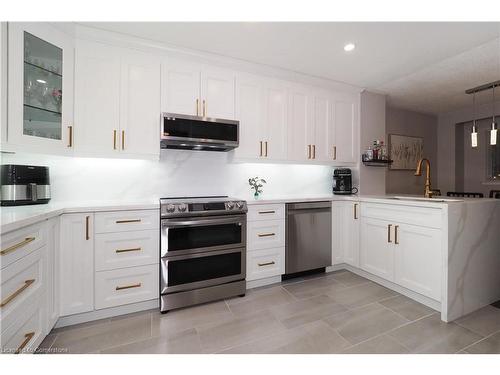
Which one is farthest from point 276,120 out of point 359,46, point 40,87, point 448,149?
point 448,149

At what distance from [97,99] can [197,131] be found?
883 millimetres

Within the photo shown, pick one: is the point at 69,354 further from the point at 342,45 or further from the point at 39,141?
the point at 342,45

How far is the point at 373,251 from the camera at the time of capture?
8.48 ft

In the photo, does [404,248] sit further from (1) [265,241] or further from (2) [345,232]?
(1) [265,241]

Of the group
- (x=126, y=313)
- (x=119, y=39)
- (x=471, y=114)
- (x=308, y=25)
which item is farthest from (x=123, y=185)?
(x=471, y=114)

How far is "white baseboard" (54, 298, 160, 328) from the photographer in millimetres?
1755

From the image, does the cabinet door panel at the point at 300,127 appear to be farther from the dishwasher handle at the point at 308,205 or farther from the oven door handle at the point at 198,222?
the oven door handle at the point at 198,222

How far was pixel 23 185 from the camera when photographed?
1.73m

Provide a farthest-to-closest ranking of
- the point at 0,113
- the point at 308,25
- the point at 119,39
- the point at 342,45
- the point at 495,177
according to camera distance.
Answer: the point at 495,177 → the point at 342,45 → the point at 119,39 → the point at 308,25 → the point at 0,113

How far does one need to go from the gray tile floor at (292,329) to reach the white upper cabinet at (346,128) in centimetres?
180

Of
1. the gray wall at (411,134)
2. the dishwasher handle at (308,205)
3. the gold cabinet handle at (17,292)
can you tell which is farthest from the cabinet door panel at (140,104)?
the gray wall at (411,134)

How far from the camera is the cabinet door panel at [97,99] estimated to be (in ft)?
6.33

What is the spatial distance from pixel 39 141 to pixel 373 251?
329 cm
